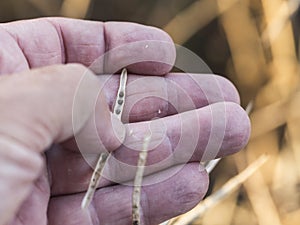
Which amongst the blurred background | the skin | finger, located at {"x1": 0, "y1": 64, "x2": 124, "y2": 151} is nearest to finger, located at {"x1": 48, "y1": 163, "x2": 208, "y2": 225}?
the skin

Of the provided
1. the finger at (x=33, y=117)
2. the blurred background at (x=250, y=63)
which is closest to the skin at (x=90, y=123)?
the finger at (x=33, y=117)

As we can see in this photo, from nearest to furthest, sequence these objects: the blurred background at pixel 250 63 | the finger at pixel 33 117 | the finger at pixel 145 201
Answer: the finger at pixel 33 117 < the finger at pixel 145 201 < the blurred background at pixel 250 63

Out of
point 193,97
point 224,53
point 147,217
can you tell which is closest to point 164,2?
point 224,53

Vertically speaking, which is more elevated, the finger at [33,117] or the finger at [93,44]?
the finger at [33,117]

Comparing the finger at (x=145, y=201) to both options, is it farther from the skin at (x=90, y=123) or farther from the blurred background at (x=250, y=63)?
the blurred background at (x=250, y=63)

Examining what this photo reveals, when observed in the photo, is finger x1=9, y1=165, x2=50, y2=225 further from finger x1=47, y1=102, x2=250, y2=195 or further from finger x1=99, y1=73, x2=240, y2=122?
finger x1=99, y1=73, x2=240, y2=122

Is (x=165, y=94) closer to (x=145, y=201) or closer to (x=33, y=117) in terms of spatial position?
(x=145, y=201)
